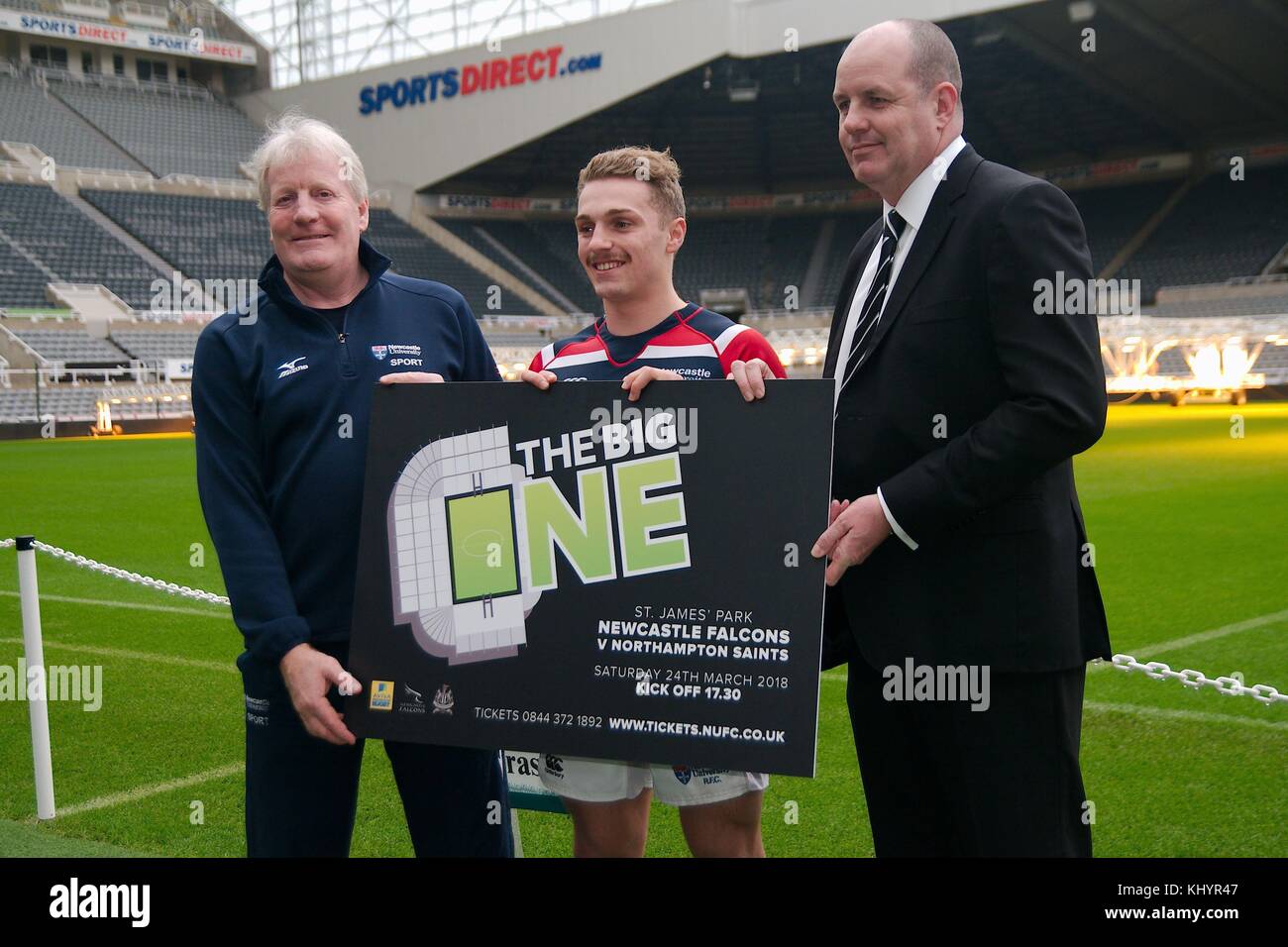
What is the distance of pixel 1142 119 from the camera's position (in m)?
44.7

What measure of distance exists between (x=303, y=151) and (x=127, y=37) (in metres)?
55.5

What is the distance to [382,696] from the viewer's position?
102 inches

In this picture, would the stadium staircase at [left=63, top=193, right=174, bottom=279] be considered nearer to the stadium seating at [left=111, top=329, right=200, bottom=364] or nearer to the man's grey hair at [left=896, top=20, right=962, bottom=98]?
the stadium seating at [left=111, top=329, right=200, bottom=364]

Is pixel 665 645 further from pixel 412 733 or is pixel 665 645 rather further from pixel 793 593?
pixel 412 733

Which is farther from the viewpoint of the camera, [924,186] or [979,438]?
[924,186]

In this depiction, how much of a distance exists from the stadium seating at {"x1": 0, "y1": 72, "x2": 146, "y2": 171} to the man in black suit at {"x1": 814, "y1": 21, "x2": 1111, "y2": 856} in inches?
1901

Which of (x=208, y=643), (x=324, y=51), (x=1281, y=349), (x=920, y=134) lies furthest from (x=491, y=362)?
(x=324, y=51)

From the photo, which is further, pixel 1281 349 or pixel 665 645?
pixel 1281 349

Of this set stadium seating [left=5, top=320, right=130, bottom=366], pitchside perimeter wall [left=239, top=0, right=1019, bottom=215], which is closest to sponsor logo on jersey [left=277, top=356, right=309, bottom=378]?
pitchside perimeter wall [left=239, top=0, right=1019, bottom=215]

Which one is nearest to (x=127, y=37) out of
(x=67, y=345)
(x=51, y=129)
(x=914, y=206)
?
(x=51, y=129)

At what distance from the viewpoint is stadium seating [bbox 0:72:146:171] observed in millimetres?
43969

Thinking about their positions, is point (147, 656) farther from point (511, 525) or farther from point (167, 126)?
point (167, 126)

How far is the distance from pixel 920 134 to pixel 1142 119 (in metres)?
48.2

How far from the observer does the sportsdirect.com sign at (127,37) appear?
4703 centimetres
